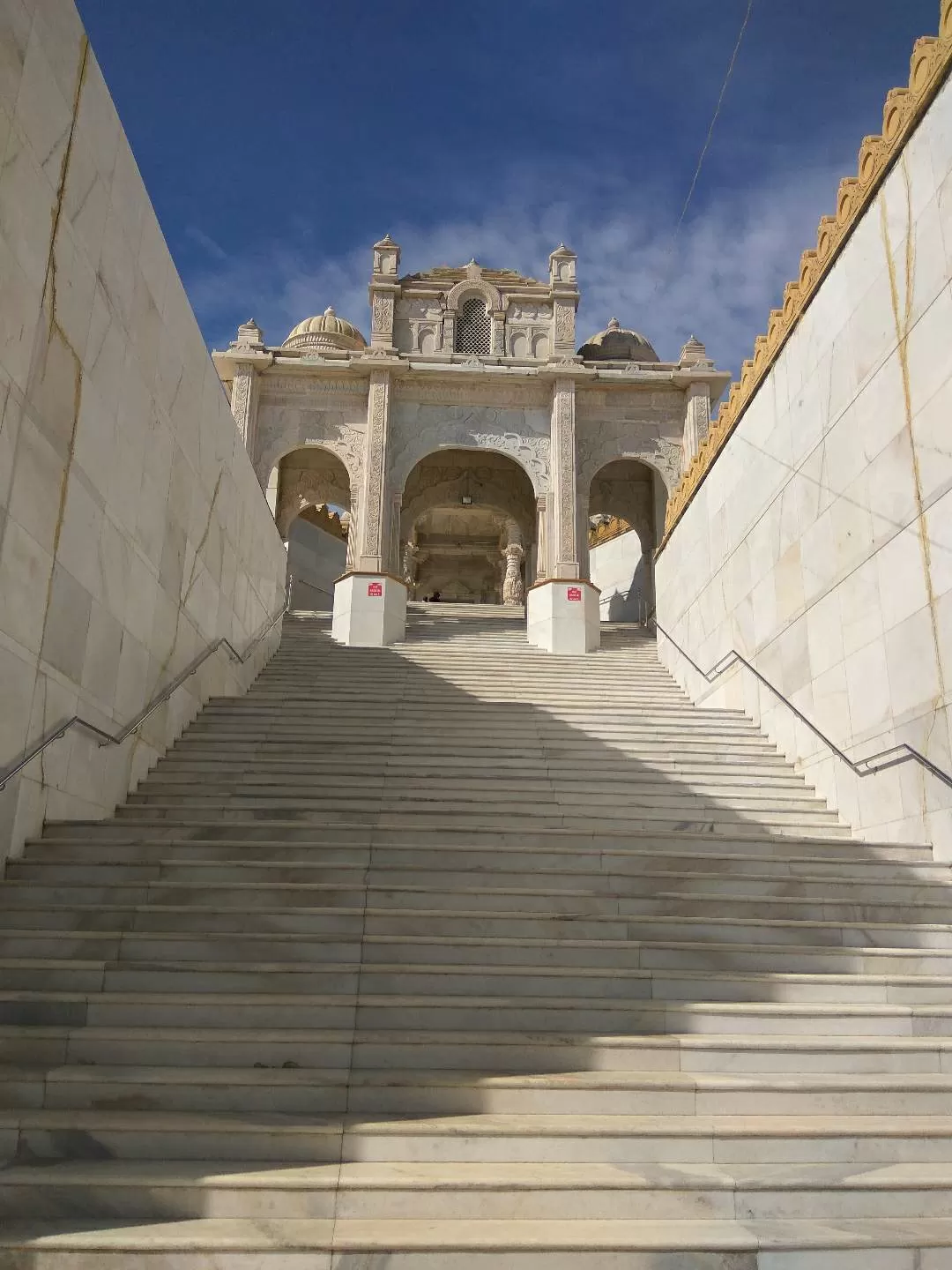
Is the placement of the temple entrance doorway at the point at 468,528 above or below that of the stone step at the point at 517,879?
above

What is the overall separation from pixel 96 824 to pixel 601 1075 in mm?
3821

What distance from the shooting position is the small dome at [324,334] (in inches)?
1020

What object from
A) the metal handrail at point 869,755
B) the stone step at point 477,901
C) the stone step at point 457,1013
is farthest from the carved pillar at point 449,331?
the stone step at point 457,1013

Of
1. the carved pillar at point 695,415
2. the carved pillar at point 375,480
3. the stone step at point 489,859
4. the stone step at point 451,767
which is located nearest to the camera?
the stone step at point 489,859

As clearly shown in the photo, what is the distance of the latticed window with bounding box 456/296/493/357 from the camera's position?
24.2 m

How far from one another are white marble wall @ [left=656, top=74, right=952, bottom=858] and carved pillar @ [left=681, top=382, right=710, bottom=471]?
40.5ft

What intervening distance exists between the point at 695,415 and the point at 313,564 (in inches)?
457

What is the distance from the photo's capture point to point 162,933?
533 centimetres

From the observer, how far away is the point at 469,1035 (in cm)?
471

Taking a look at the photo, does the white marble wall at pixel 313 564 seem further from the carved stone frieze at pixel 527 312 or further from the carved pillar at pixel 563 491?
the carved stone frieze at pixel 527 312

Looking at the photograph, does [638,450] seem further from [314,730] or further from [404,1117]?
[404,1117]

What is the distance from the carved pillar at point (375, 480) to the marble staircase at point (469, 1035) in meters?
14.0

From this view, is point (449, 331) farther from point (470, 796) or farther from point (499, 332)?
point (470, 796)

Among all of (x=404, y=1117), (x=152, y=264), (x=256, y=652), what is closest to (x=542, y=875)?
(x=404, y=1117)
